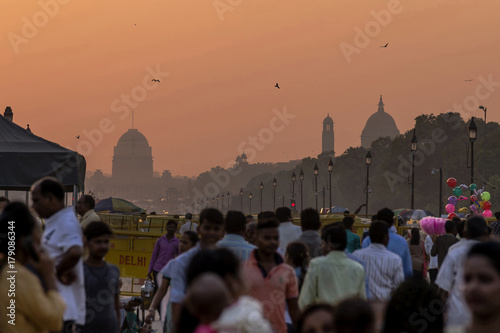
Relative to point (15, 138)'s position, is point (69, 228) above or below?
below

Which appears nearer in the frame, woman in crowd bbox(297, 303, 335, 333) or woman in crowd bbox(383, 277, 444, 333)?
woman in crowd bbox(297, 303, 335, 333)

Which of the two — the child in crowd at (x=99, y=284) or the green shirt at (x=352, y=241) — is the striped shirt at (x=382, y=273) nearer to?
the child in crowd at (x=99, y=284)

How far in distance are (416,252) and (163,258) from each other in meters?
4.59

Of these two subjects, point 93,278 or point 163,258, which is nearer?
point 93,278

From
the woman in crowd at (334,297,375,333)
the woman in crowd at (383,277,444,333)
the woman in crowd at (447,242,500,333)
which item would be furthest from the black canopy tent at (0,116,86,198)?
the woman in crowd at (447,242,500,333)

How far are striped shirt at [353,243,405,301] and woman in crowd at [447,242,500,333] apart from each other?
4.45 meters

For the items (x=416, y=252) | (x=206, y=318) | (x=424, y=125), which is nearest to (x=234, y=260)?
(x=206, y=318)

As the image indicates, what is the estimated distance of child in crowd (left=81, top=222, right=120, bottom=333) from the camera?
22.8ft

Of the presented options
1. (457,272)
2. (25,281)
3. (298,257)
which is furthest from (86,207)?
(25,281)

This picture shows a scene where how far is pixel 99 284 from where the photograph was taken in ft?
23.2

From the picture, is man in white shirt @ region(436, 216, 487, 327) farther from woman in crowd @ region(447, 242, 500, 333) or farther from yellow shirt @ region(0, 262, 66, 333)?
yellow shirt @ region(0, 262, 66, 333)

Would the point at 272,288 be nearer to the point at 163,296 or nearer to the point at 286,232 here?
the point at 163,296

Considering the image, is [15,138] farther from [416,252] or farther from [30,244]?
[30,244]

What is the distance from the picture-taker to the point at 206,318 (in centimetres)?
346
